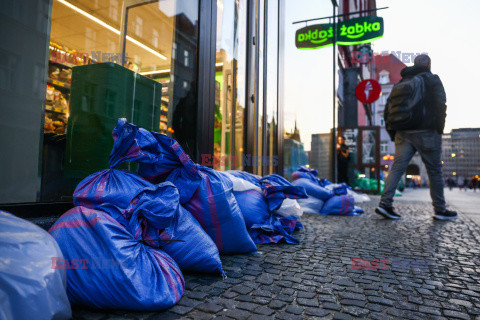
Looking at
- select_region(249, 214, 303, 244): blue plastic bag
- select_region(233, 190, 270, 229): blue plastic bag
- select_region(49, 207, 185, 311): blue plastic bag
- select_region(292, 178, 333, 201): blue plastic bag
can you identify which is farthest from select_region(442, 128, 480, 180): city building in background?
select_region(49, 207, 185, 311): blue plastic bag

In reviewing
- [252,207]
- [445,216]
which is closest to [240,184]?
[252,207]

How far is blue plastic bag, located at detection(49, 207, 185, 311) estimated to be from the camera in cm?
126

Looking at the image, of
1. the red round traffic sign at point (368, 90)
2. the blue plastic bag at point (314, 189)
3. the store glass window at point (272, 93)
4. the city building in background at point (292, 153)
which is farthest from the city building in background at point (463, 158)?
the blue plastic bag at point (314, 189)

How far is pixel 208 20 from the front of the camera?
374 centimetres

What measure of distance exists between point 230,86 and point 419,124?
8.56 ft

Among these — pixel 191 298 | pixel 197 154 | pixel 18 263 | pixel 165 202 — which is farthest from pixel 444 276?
pixel 197 154

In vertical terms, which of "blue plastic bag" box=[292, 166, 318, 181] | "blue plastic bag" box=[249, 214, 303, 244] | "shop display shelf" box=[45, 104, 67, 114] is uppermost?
"shop display shelf" box=[45, 104, 67, 114]

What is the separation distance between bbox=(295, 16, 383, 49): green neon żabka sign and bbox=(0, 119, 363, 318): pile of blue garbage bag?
6.24 m

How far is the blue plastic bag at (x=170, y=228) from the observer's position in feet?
5.08

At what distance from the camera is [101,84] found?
8.98 ft

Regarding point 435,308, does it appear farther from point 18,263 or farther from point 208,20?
point 208,20

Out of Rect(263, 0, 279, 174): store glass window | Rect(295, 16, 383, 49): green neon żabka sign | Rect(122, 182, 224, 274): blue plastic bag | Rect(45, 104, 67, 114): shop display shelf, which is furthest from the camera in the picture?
Rect(295, 16, 383, 49): green neon żabka sign

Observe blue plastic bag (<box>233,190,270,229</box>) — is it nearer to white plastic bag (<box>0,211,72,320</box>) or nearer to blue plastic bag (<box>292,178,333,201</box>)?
white plastic bag (<box>0,211,72,320</box>)

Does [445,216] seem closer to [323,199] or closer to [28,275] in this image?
[323,199]
